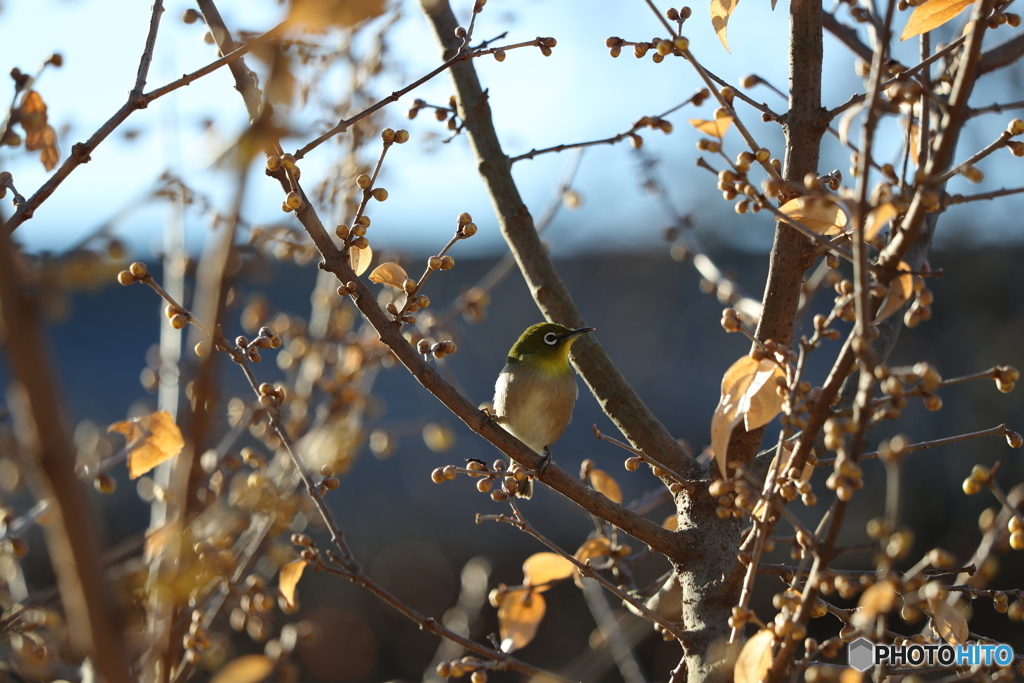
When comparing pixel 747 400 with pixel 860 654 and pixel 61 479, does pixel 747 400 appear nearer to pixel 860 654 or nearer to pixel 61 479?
pixel 860 654

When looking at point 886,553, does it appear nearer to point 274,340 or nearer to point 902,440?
point 902,440

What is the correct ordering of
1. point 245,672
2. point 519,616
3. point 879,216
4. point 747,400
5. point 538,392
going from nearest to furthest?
point 245,672
point 879,216
point 747,400
point 519,616
point 538,392

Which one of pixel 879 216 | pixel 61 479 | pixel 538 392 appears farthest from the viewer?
pixel 538 392

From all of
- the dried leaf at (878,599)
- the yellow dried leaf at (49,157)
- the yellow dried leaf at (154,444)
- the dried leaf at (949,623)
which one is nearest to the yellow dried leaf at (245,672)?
the yellow dried leaf at (154,444)

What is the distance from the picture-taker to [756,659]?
143 cm

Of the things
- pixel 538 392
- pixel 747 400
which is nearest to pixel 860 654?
pixel 747 400

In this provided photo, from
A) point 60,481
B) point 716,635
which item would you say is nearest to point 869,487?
point 716,635

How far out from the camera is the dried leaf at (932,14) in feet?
5.75

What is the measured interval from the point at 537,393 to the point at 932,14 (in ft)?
7.60

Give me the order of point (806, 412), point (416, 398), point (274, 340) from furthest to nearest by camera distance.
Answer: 1. point (416, 398)
2. point (274, 340)
3. point (806, 412)

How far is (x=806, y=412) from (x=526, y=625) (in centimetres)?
110

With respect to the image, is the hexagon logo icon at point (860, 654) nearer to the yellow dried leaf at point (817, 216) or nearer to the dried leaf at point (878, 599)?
the dried leaf at point (878, 599)

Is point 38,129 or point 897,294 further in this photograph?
point 38,129

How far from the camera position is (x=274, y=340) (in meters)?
2.00
